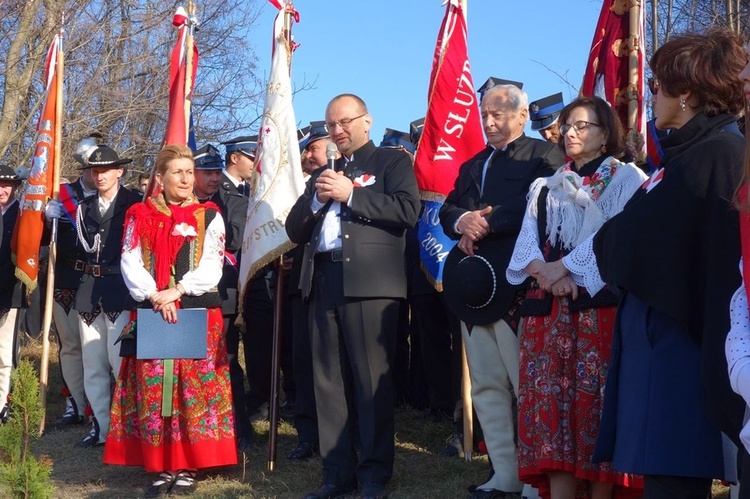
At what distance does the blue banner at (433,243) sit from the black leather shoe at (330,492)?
A: 1.43 m

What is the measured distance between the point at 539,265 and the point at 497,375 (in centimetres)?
101

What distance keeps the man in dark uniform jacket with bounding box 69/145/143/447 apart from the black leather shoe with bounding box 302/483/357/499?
232cm

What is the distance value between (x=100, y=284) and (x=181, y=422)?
5.54 feet

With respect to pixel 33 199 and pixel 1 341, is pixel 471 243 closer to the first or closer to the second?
pixel 33 199

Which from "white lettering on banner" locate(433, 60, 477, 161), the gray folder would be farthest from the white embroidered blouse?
"white lettering on banner" locate(433, 60, 477, 161)

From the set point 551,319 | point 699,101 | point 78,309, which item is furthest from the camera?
point 78,309

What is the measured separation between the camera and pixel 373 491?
5363mm

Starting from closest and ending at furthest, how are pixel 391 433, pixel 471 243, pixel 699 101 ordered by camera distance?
pixel 699 101
pixel 471 243
pixel 391 433

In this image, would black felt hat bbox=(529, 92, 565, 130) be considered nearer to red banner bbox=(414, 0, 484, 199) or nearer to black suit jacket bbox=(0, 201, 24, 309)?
red banner bbox=(414, 0, 484, 199)

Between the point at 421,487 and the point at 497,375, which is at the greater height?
the point at 497,375

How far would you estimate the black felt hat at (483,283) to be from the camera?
5.00m

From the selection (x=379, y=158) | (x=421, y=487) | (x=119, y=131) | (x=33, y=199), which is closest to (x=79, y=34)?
(x=119, y=131)

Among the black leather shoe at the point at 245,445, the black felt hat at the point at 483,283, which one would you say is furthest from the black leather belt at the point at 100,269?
the black felt hat at the point at 483,283

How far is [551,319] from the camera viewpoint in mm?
4352
